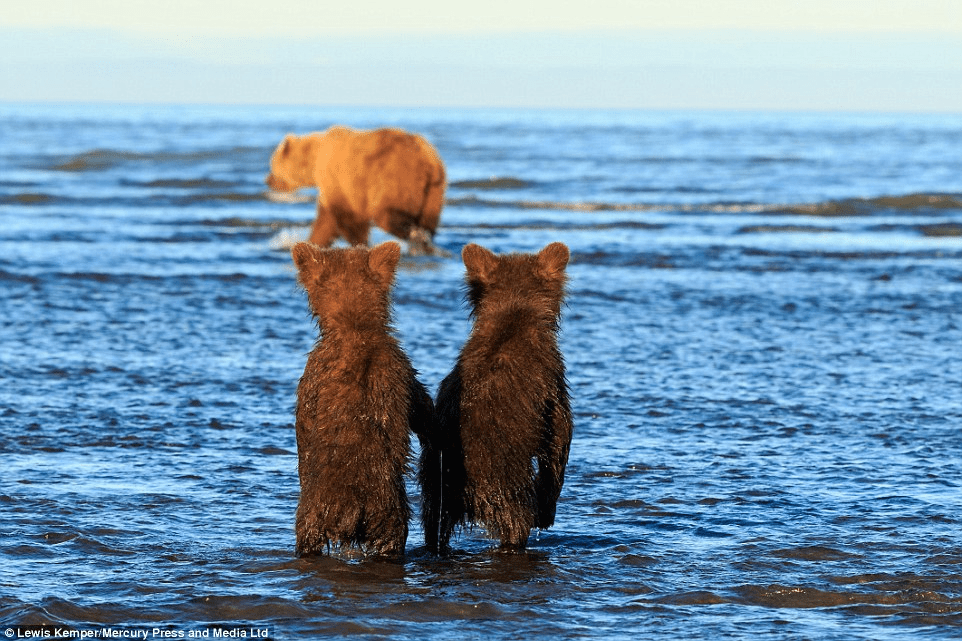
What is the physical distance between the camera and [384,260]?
5566mm

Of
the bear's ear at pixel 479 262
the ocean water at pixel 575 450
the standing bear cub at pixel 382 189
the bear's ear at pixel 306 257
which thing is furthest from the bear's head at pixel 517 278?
the standing bear cub at pixel 382 189

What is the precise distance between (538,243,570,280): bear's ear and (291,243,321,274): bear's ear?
3.63 ft

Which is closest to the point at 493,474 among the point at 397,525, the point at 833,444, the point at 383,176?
the point at 397,525

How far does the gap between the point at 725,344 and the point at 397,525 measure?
5.99 m

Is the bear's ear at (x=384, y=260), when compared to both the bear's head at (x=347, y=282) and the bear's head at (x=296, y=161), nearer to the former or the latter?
the bear's head at (x=347, y=282)

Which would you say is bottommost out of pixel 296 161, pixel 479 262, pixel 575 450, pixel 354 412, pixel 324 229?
pixel 575 450

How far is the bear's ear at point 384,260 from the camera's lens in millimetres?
5562

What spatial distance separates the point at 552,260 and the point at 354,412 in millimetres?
1297

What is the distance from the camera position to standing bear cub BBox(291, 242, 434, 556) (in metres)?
5.35

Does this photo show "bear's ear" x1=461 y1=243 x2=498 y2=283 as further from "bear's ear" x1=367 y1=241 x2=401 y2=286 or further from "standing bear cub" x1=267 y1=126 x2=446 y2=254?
"standing bear cub" x1=267 y1=126 x2=446 y2=254

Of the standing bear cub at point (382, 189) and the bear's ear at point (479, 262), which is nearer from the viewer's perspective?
the bear's ear at point (479, 262)

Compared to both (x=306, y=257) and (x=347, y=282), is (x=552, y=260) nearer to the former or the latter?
(x=347, y=282)

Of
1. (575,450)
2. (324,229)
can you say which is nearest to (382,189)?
(324,229)

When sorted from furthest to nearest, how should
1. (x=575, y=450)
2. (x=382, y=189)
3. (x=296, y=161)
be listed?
1. (x=296, y=161)
2. (x=382, y=189)
3. (x=575, y=450)
